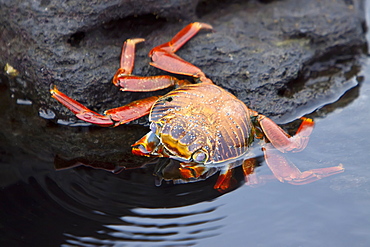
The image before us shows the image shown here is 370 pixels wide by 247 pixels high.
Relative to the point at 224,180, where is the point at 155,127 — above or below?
above

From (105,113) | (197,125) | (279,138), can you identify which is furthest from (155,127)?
(279,138)

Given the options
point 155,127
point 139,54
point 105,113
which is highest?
point 139,54

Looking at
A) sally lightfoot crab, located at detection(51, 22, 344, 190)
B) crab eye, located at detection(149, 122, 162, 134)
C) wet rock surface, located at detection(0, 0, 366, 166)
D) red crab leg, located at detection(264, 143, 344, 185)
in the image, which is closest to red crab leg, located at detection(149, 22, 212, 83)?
sally lightfoot crab, located at detection(51, 22, 344, 190)

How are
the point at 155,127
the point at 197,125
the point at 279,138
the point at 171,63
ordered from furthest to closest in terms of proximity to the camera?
1. the point at 171,63
2. the point at 279,138
3. the point at 155,127
4. the point at 197,125

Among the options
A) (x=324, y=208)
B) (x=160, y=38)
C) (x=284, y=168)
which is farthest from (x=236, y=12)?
(x=324, y=208)

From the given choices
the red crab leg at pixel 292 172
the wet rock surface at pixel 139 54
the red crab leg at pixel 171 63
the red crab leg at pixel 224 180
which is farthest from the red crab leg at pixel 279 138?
the red crab leg at pixel 171 63

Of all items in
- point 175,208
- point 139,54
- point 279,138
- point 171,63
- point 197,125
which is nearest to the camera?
point 175,208

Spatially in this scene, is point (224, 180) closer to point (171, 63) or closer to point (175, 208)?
point (175, 208)

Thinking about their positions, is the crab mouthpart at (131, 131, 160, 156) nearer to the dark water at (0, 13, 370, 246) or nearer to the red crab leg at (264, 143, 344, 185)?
the dark water at (0, 13, 370, 246)
